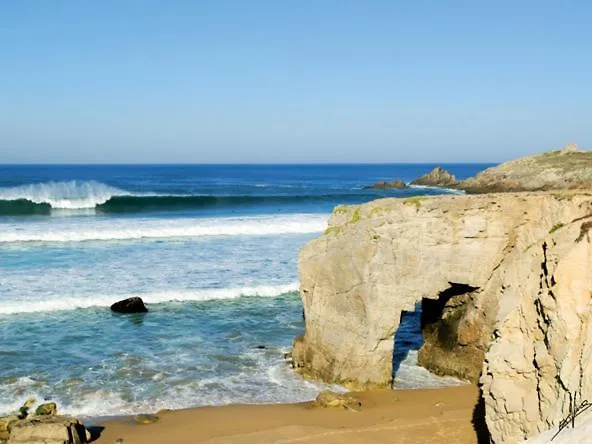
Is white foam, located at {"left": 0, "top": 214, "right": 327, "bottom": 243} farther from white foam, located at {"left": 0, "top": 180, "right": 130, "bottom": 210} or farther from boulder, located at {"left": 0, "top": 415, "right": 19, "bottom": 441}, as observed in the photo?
boulder, located at {"left": 0, "top": 415, "right": 19, "bottom": 441}

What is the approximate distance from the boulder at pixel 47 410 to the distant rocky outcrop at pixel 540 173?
43.9 m

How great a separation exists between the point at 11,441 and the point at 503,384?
7.55 metres

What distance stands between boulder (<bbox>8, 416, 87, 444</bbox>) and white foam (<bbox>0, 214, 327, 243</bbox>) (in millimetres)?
22281

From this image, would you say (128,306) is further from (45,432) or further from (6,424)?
(45,432)

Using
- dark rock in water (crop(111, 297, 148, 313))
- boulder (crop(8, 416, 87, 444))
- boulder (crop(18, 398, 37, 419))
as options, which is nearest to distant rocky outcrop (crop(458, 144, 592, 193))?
dark rock in water (crop(111, 297, 148, 313))

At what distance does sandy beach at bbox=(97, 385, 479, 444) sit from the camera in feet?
34.1

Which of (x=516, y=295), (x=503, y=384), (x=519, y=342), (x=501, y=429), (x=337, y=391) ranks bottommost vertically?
(x=337, y=391)

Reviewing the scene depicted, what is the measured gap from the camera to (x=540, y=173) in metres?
60.3

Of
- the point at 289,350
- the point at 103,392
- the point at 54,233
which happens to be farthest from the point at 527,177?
the point at 103,392

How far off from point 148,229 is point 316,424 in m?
25.2

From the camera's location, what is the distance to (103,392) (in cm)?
1248

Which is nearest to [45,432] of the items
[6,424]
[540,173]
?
[6,424]

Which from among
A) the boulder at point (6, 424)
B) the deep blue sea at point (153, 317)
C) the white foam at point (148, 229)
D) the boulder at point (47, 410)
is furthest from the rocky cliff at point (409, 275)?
the white foam at point (148, 229)

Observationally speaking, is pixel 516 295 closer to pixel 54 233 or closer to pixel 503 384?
pixel 503 384
